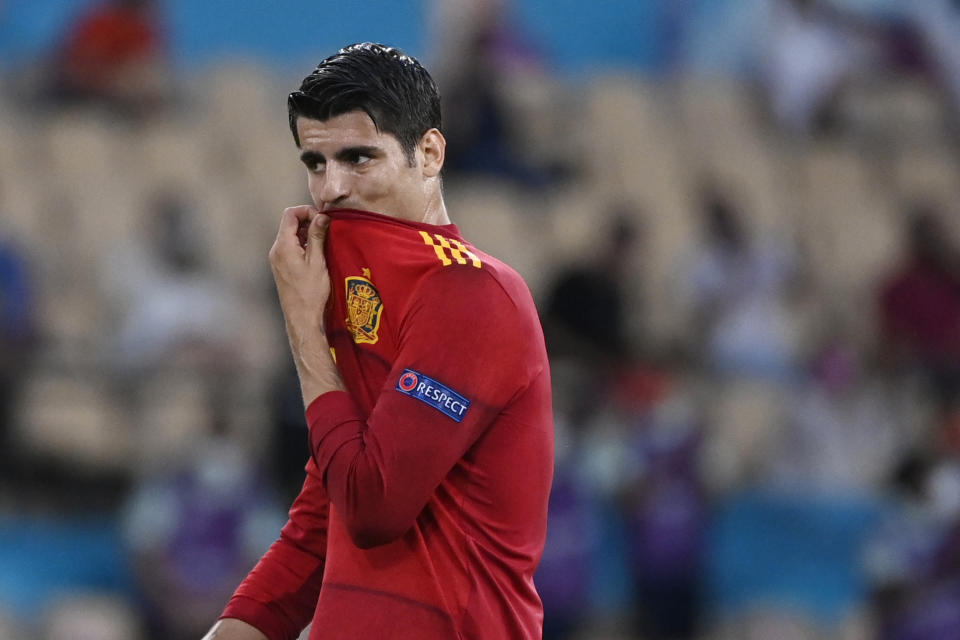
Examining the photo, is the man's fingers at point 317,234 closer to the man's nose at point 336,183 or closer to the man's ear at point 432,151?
the man's nose at point 336,183

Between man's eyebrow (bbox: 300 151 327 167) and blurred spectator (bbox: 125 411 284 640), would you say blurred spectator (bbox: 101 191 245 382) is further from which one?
man's eyebrow (bbox: 300 151 327 167)

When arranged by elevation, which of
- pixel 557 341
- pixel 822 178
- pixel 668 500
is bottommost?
pixel 668 500

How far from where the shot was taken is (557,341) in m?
6.52

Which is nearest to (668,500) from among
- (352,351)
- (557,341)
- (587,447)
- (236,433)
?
(587,447)

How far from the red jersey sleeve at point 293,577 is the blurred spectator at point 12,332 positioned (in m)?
4.17

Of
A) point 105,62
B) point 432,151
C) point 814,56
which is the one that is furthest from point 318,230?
point 814,56

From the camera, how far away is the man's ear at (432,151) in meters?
2.22

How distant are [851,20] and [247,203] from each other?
13.1 ft

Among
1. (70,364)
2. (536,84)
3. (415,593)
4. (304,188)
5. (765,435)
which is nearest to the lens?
(415,593)

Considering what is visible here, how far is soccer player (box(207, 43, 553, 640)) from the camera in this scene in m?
2.01

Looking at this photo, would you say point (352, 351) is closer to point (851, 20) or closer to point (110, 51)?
point (110, 51)

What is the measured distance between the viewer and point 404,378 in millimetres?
2016

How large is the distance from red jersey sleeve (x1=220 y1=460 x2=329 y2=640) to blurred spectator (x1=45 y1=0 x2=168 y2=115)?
5880 mm

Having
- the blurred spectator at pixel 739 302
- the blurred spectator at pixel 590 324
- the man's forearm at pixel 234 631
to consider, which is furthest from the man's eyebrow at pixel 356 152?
the blurred spectator at pixel 739 302
